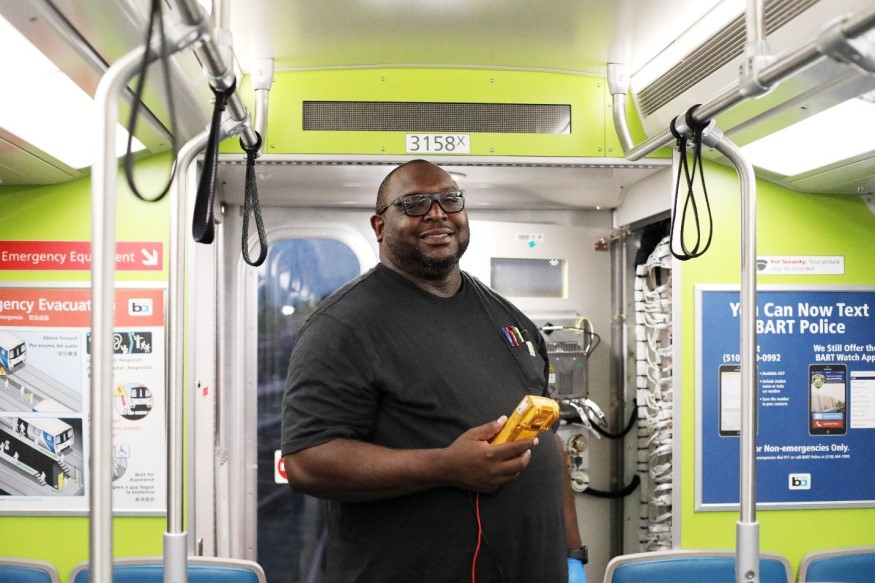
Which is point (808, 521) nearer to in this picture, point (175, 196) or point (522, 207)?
point (522, 207)

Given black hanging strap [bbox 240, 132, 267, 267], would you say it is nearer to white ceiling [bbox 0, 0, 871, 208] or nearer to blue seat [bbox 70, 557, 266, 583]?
→ white ceiling [bbox 0, 0, 871, 208]

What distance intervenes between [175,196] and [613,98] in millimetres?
1975

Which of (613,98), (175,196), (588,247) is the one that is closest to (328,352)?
(175,196)

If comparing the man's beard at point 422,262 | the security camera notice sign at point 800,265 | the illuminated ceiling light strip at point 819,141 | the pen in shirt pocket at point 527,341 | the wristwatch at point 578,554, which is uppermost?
the illuminated ceiling light strip at point 819,141

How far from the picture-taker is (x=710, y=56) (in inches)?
102

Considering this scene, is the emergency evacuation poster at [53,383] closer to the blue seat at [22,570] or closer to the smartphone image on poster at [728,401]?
the blue seat at [22,570]

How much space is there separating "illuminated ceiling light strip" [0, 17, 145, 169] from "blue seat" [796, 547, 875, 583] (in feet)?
10.3

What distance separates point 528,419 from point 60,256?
2.30 m

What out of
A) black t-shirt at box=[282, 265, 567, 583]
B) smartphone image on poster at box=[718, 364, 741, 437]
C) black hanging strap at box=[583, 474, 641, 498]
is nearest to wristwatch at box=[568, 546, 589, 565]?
black t-shirt at box=[282, 265, 567, 583]

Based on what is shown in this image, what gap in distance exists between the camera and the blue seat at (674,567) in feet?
9.19

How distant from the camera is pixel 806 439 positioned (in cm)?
333

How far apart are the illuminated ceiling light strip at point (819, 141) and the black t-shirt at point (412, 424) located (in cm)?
138

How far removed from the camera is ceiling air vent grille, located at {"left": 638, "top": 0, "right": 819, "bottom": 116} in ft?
7.03

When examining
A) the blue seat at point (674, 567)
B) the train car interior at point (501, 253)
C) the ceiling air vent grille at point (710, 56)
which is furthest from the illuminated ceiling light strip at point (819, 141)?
the blue seat at point (674, 567)
